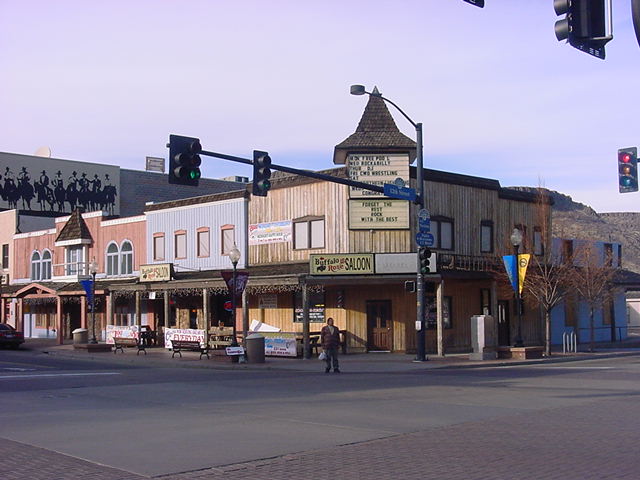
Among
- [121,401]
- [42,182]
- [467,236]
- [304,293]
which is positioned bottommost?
[121,401]

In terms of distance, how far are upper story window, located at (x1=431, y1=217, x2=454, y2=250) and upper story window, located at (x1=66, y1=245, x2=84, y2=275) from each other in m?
21.7

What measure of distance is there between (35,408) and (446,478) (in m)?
9.65

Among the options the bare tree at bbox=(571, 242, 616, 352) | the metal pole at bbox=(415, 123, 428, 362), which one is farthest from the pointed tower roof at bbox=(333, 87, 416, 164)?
the bare tree at bbox=(571, 242, 616, 352)

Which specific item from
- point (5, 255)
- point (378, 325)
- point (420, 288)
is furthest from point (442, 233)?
point (5, 255)

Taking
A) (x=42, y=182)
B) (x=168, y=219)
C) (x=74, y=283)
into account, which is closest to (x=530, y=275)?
(x=168, y=219)

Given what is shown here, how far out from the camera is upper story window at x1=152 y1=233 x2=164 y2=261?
41.2 meters

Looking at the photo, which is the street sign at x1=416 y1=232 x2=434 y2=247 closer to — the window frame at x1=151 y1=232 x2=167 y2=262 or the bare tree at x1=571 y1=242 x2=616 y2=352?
the bare tree at x1=571 y1=242 x2=616 y2=352

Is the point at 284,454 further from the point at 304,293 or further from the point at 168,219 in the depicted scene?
the point at 168,219

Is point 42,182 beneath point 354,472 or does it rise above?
above

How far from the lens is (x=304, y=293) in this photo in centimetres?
3131

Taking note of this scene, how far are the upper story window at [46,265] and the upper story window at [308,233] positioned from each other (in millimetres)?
21803

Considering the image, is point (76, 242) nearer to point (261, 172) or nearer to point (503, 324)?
point (503, 324)

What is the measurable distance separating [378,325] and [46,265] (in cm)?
2588

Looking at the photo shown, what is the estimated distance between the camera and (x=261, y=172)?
21.4 metres
